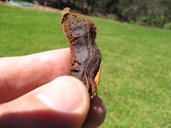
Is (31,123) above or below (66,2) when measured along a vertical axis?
above

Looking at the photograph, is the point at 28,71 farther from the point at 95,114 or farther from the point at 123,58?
the point at 123,58

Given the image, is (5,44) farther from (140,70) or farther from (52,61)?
(52,61)

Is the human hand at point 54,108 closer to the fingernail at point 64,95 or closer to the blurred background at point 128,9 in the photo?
the fingernail at point 64,95

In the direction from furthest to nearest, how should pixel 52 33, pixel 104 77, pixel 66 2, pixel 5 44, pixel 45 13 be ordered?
pixel 66 2
pixel 45 13
pixel 52 33
pixel 5 44
pixel 104 77

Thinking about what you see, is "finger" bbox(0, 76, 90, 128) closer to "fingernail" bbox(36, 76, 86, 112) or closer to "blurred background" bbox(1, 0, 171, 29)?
"fingernail" bbox(36, 76, 86, 112)

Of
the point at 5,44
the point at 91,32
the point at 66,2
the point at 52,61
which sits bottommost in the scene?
the point at 66,2

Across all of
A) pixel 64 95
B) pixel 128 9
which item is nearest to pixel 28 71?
pixel 64 95

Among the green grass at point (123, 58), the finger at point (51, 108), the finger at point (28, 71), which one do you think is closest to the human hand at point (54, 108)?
the finger at point (51, 108)

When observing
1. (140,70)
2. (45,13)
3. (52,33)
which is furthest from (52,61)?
(45,13)
